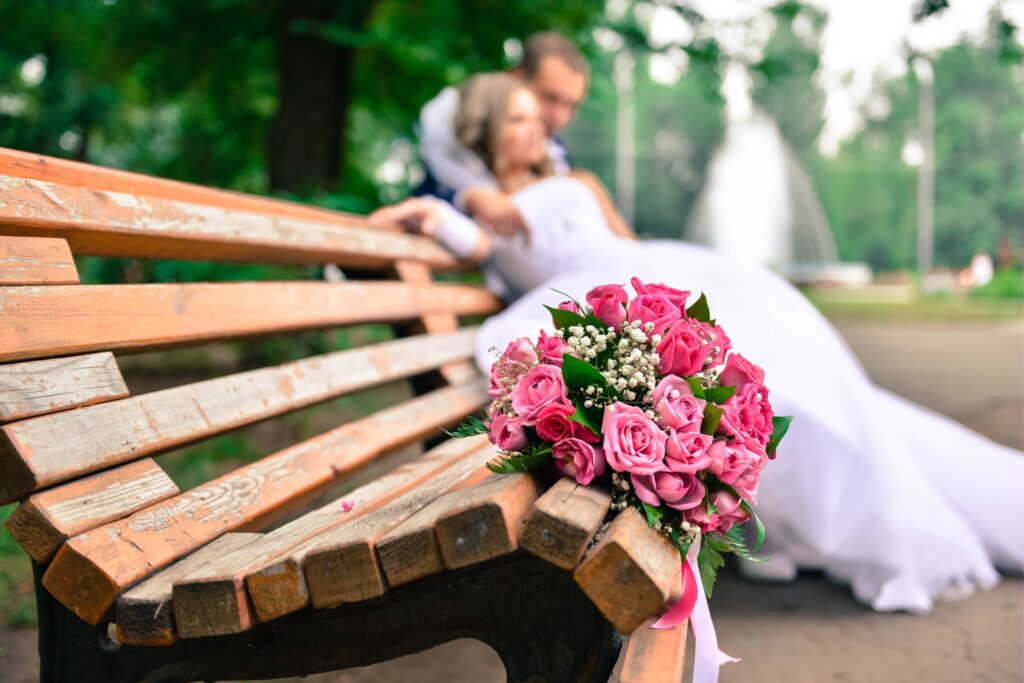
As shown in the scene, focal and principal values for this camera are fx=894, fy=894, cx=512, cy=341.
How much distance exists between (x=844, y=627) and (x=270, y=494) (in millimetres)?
1781

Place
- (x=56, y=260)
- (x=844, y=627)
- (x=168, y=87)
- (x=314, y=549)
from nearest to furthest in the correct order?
(x=314, y=549) → (x=56, y=260) → (x=844, y=627) → (x=168, y=87)

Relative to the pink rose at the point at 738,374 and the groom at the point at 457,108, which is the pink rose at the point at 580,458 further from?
the groom at the point at 457,108

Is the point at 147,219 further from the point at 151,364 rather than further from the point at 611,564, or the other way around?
the point at 151,364

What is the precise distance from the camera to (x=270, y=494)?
1.81 meters

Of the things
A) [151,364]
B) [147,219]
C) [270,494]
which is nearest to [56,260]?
[147,219]

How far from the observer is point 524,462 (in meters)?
1.50

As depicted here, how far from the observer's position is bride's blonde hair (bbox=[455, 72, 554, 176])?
3.79 m

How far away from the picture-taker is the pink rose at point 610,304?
1.68 metres

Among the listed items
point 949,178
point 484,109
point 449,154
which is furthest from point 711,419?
point 949,178

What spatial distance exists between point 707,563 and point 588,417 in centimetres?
38

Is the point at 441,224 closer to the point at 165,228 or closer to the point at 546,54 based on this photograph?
the point at 546,54

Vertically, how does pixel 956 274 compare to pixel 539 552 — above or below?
below

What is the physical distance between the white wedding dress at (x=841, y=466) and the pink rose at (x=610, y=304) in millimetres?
998

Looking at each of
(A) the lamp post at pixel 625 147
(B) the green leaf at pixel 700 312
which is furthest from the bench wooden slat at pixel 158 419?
(A) the lamp post at pixel 625 147
